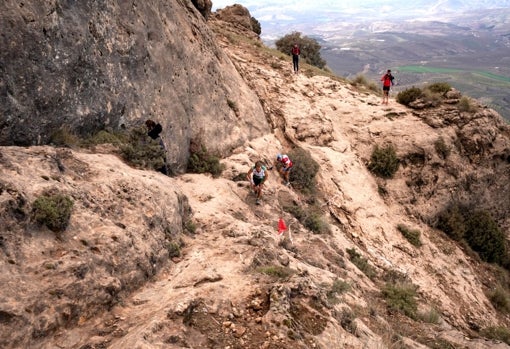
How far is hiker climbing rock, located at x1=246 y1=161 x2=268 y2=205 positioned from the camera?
13539 millimetres

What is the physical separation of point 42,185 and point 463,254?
1827 centimetres

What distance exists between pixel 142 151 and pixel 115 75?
2.23 meters

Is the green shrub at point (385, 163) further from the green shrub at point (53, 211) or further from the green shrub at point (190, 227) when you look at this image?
the green shrub at point (53, 211)

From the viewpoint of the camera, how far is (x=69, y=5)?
9453mm

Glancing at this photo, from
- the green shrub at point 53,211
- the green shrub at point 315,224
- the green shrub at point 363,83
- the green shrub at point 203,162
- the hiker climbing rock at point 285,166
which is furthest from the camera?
the green shrub at point 363,83

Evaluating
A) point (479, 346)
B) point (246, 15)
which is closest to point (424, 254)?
point (479, 346)

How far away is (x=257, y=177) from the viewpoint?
44.7 feet

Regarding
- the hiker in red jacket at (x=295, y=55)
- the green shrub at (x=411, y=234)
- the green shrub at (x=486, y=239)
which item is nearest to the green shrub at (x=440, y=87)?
the green shrub at (x=486, y=239)

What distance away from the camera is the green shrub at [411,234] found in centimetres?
1745

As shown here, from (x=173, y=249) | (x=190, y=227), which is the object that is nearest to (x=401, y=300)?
(x=190, y=227)

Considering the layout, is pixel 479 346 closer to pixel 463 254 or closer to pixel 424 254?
pixel 424 254

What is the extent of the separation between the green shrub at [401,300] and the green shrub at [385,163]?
9.17 metres

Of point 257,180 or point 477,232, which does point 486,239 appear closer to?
point 477,232

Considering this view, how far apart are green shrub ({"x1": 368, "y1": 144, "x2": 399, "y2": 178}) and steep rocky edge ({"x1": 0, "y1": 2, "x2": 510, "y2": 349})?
21.2 inches
